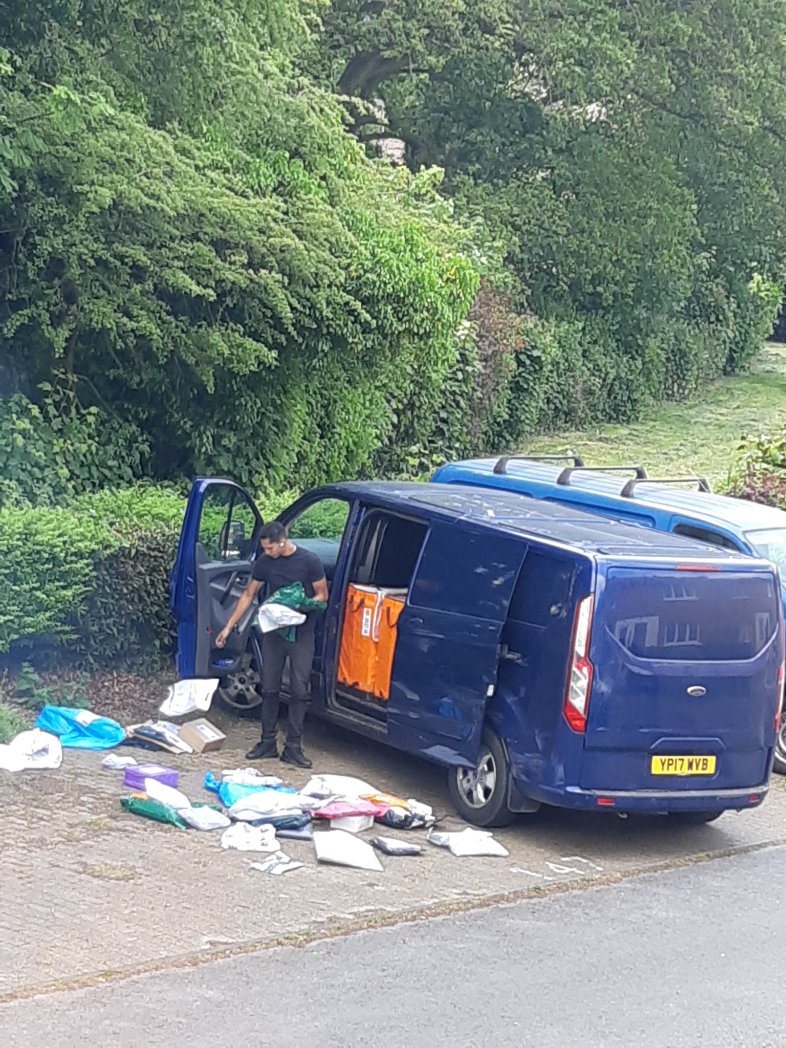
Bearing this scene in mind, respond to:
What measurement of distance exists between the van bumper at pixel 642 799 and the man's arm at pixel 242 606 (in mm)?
2615

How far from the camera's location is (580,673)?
30.0 feet

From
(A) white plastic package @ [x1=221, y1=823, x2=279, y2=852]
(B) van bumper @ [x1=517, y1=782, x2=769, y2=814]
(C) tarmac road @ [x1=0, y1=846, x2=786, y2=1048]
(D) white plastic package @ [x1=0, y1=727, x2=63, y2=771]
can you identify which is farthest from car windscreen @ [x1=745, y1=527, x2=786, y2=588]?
(D) white plastic package @ [x1=0, y1=727, x2=63, y2=771]

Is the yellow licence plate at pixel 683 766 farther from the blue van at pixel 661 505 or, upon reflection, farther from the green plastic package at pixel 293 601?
the green plastic package at pixel 293 601

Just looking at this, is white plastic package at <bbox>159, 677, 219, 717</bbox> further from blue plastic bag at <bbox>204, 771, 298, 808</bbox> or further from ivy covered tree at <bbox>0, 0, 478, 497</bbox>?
ivy covered tree at <bbox>0, 0, 478, 497</bbox>

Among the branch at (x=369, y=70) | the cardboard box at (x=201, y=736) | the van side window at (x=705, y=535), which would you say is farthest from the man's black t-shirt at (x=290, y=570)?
the branch at (x=369, y=70)

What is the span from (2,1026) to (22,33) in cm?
1038

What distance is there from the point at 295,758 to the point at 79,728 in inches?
61.5

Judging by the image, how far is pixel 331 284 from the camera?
1473 centimetres

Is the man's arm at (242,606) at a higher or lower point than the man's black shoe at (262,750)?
higher

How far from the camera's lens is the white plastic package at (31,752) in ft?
32.9

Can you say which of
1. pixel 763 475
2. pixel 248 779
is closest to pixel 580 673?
pixel 248 779

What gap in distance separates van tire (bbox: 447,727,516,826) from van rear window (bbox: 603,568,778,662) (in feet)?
3.62

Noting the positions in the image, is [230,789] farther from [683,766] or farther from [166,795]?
[683,766]

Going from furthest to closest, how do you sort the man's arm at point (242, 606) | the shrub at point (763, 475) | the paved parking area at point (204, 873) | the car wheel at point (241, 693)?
1. the shrub at point (763, 475)
2. the car wheel at point (241, 693)
3. the man's arm at point (242, 606)
4. the paved parking area at point (204, 873)
